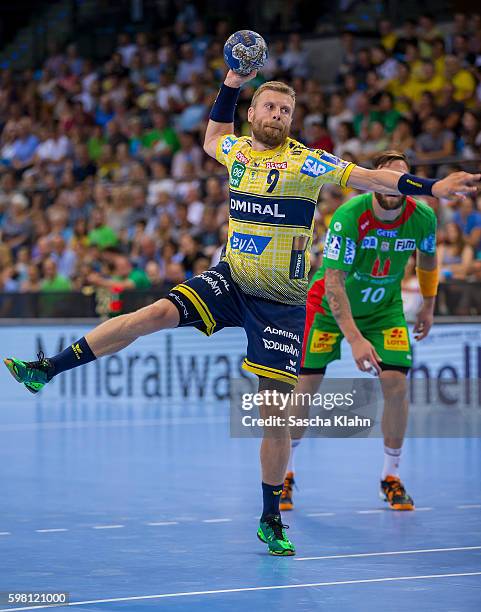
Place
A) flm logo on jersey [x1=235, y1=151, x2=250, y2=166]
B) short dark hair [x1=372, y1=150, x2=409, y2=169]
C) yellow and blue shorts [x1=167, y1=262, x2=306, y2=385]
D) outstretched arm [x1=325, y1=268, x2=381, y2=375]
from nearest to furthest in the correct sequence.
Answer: yellow and blue shorts [x1=167, y1=262, x2=306, y2=385] < flm logo on jersey [x1=235, y1=151, x2=250, y2=166] < outstretched arm [x1=325, y1=268, x2=381, y2=375] < short dark hair [x1=372, y1=150, x2=409, y2=169]

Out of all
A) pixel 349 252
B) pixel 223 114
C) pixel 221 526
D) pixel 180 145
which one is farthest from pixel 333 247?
pixel 180 145

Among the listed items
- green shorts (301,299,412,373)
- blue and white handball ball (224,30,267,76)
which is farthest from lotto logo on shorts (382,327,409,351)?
blue and white handball ball (224,30,267,76)

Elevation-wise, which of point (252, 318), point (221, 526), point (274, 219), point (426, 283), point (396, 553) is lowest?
point (221, 526)

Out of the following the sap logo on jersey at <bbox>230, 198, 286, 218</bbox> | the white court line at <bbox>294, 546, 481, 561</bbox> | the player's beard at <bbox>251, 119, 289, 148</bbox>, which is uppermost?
the player's beard at <bbox>251, 119, 289, 148</bbox>

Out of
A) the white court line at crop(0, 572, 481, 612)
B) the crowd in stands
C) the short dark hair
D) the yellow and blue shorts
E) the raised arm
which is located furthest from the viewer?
the crowd in stands

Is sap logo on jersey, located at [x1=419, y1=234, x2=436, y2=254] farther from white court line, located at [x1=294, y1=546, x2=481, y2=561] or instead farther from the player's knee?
white court line, located at [x1=294, y1=546, x2=481, y2=561]

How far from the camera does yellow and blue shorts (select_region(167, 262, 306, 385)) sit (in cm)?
706

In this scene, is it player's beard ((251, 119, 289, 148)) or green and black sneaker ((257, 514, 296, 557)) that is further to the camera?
player's beard ((251, 119, 289, 148))

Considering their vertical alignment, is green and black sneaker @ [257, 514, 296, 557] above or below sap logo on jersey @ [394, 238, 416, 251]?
below

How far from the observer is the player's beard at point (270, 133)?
23.3ft

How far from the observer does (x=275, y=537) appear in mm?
7012

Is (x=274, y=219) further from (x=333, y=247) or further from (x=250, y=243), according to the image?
(x=333, y=247)

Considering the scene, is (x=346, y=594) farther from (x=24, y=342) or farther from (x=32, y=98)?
(x=32, y=98)

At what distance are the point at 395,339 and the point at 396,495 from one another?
3.64ft
